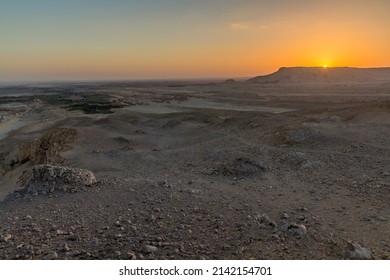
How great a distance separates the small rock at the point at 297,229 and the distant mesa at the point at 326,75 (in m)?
109

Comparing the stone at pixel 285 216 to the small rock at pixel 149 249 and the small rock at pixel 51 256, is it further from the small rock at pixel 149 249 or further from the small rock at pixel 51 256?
the small rock at pixel 51 256

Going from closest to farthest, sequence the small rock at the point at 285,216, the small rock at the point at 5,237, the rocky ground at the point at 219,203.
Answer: the rocky ground at the point at 219,203, the small rock at the point at 5,237, the small rock at the point at 285,216

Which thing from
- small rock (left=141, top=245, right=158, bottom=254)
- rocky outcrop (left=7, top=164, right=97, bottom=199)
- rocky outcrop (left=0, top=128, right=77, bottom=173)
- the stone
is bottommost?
rocky outcrop (left=0, top=128, right=77, bottom=173)

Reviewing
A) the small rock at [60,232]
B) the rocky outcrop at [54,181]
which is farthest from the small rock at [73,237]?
the rocky outcrop at [54,181]

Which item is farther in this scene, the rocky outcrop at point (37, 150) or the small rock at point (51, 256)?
the rocky outcrop at point (37, 150)

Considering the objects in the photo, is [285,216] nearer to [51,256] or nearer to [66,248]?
[66,248]

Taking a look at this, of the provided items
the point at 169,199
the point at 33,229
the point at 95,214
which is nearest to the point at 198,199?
the point at 169,199

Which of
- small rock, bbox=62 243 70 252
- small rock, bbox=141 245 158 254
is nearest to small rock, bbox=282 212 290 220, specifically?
small rock, bbox=141 245 158 254

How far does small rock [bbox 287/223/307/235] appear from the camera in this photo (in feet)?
18.5

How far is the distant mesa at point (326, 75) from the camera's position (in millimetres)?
111562

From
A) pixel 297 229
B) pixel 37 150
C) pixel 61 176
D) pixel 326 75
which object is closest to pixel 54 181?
pixel 61 176

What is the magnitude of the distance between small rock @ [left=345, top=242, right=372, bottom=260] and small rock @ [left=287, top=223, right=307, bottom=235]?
67cm

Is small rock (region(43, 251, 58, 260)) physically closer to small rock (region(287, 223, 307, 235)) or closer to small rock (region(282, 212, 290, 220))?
small rock (region(287, 223, 307, 235))
